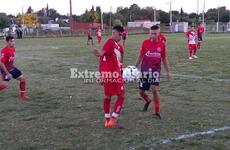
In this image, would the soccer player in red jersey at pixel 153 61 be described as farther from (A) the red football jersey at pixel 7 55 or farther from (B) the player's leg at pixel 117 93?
(A) the red football jersey at pixel 7 55

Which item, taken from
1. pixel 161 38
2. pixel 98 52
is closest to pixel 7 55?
pixel 98 52

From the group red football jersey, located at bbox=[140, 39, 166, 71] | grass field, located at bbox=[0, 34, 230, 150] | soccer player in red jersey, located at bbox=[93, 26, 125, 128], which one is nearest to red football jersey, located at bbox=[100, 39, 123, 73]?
soccer player in red jersey, located at bbox=[93, 26, 125, 128]

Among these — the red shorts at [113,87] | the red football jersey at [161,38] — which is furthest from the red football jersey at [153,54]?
the red shorts at [113,87]

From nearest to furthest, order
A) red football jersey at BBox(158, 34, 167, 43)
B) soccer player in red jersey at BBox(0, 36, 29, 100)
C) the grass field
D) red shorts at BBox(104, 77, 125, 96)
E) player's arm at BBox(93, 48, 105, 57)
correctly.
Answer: the grass field → player's arm at BBox(93, 48, 105, 57) → red shorts at BBox(104, 77, 125, 96) → red football jersey at BBox(158, 34, 167, 43) → soccer player in red jersey at BBox(0, 36, 29, 100)

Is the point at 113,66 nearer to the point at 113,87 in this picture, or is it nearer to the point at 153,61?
the point at 113,87

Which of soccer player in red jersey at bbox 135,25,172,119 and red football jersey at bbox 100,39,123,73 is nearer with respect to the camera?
red football jersey at bbox 100,39,123,73

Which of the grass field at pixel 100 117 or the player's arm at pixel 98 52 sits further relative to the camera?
the player's arm at pixel 98 52

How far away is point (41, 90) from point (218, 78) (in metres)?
5.35

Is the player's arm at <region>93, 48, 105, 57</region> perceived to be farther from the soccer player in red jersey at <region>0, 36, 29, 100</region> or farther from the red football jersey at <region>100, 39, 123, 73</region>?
the soccer player in red jersey at <region>0, 36, 29, 100</region>

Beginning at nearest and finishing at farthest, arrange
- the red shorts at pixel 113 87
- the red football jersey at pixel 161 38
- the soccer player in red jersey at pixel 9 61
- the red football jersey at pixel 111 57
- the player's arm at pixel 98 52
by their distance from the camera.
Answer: the player's arm at pixel 98 52 → the red football jersey at pixel 111 57 → the red shorts at pixel 113 87 → the red football jersey at pixel 161 38 → the soccer player in red jersey at pixel 9 61

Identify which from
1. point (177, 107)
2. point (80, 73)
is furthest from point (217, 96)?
point (80, 73)

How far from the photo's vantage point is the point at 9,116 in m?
8.05

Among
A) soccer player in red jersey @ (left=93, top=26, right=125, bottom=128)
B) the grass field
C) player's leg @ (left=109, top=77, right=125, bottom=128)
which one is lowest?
the grass field

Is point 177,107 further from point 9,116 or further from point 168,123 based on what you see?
point 9,116
